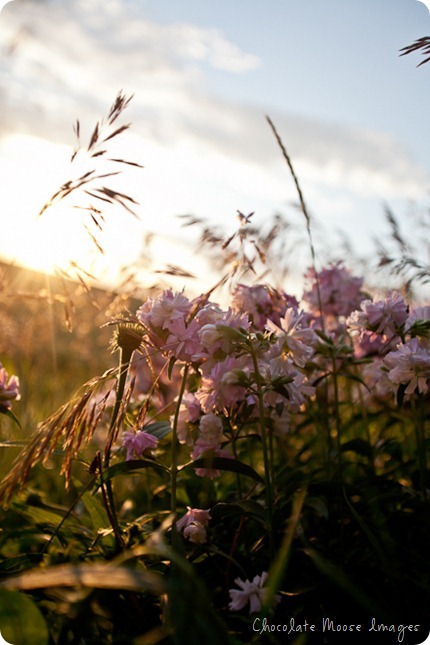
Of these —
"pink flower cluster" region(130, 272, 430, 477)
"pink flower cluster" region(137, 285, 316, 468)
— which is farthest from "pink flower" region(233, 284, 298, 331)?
"pink flower cluster" region(137, 285, 316, 468)

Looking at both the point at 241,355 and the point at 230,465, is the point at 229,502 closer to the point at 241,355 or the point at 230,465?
the point at 230,465

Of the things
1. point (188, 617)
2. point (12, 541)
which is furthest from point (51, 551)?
point (188, 617)

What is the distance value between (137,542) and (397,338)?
88cm

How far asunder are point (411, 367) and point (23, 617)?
3.16 ft

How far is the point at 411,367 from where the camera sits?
4.81 feet

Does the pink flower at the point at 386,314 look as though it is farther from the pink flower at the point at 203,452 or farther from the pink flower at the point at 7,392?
the pink flower at the point at 7,392

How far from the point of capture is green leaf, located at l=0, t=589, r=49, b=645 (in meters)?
1.00

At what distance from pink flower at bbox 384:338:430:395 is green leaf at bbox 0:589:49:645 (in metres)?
0.89

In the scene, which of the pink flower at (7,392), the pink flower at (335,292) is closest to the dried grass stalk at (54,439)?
the pink flower at (7,392)

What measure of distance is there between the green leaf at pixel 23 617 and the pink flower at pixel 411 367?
Result: 894mm

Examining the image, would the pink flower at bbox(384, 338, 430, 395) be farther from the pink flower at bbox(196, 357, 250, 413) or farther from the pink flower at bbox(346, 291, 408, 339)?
the pink flower at bbox(196, 357, 250, 413)

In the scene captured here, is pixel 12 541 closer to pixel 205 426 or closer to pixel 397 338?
pixel 205 426

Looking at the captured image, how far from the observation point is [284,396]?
1.35 meters

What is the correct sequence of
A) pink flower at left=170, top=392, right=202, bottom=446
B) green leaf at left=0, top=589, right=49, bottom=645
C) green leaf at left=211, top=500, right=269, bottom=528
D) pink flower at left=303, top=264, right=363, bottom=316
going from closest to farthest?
green leaf at left=0, top=589, right=49, bottom=645 → green leaf at left=211, top=500, right=269, bottom=528 → pink flower at left=170, top=392, right=202, bottom=446 → pink flower at left=303, top=264, right=363, bottom=316
